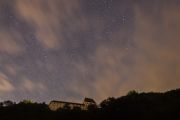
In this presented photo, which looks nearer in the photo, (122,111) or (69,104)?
(122,111)

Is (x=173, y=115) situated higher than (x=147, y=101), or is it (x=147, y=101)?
(x=147, y=101)

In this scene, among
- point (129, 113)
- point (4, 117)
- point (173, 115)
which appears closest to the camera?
point (173, 115)

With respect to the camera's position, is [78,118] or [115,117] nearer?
[115,117]

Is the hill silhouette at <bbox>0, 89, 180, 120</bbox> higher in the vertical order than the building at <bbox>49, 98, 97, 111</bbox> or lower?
lower

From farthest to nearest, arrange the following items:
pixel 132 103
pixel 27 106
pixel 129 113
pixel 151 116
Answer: pixel 27 106 → pixel 132 103 → pixel 129 113 → pixel 151 116

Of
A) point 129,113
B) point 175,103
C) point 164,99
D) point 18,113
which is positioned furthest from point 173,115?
point 18,113

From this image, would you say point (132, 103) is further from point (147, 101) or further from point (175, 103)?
point (175, 103)

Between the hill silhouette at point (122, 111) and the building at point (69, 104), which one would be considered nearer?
the hill silhouette at point (122, 111)

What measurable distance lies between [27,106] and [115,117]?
1719 inches

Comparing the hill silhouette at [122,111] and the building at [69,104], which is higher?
the building at [69,104]

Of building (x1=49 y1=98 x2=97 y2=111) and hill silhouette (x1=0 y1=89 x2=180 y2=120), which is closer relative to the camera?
hill silhouette (x1=0 y1=89 x2=180 y2=120)

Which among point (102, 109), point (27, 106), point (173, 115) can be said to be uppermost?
point (27, 106)

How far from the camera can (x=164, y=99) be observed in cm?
8469

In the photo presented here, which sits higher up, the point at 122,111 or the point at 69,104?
the point at 69,104
